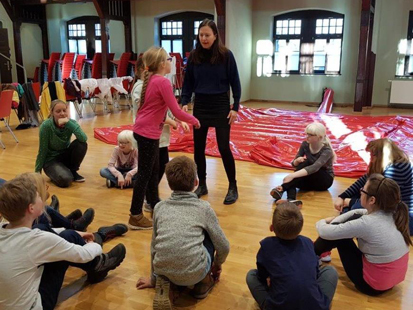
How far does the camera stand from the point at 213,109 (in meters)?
3.30

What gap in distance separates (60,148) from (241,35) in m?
7.23

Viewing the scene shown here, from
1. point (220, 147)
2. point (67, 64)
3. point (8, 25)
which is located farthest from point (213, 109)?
point (8, 25)

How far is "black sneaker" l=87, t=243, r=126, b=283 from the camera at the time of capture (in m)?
2.20

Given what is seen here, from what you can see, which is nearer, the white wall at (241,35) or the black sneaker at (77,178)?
the black sneaker at (77,178)

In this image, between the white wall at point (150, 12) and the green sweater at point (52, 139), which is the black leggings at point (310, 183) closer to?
the green sweater at point (52, 139)

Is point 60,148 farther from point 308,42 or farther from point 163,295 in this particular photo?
point 308,42

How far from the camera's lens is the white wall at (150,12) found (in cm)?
1145

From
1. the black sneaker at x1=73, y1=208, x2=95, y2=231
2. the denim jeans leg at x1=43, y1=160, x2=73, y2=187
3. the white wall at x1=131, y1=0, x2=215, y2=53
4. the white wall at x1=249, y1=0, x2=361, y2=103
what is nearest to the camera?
the black sneaker at x1=73, y1=208, x2=95, y2=231

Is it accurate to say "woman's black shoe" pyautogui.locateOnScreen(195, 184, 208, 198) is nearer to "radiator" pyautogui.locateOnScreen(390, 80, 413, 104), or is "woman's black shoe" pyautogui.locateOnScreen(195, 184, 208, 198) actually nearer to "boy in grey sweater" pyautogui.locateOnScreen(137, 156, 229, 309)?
"boy in grey sweater" pyautogui.locateOnScreen(137, 156, 229, 309)

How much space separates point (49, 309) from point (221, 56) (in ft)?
6.99

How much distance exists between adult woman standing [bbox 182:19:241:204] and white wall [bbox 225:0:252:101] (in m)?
6.58

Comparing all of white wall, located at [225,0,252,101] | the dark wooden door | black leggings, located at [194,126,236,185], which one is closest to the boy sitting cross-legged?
black leggings, located at [194,126,236,185]

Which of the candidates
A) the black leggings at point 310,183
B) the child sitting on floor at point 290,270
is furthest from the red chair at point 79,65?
the child sitting on floor at point 290,270

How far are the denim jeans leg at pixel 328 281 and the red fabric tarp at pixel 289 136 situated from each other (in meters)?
2.47
